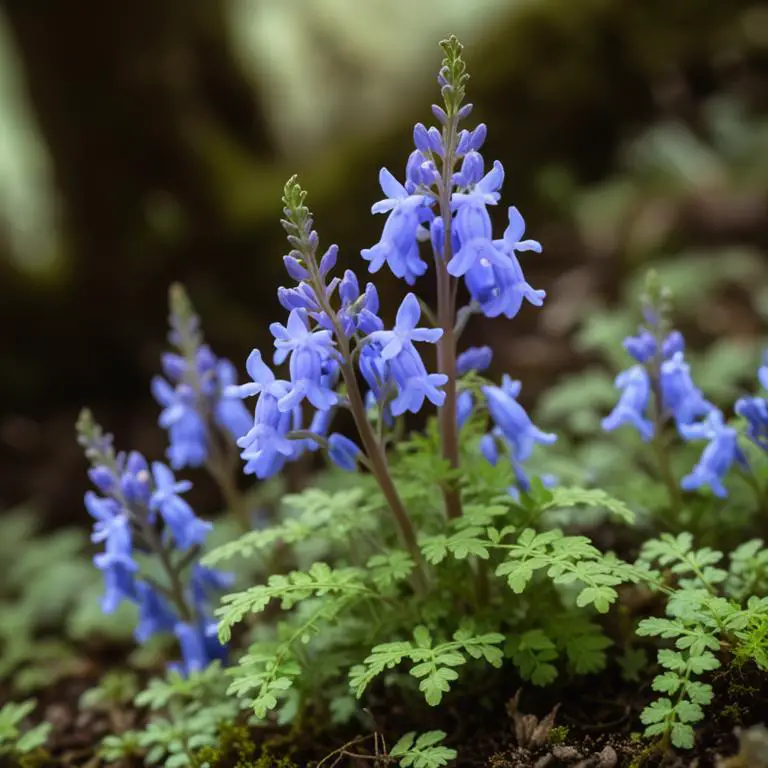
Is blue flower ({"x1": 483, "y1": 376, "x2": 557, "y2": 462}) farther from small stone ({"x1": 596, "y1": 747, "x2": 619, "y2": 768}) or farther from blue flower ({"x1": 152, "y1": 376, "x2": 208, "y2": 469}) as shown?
blue flower ({"x1": 152, "y1": 376, "x2": 208, "y2": 469})

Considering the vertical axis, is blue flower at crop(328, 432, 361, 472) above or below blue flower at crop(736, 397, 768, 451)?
above

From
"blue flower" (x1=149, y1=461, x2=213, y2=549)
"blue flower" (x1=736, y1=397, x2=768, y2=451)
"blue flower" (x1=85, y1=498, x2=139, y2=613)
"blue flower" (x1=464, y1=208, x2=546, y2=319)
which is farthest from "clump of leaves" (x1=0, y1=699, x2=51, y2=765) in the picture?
"blue flower" (x1=736, y1=397, x2=768, y2=451)

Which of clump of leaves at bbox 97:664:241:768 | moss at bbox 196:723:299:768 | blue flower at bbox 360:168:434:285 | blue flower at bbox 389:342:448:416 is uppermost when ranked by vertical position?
blue flower at bbox 360:168:434:285

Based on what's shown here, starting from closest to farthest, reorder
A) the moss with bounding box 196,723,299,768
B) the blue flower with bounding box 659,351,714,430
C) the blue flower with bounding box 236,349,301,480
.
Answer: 1. the blue flower with bounding box 236,349,301,480
2. the moss with bounding box 196,723,299,768
3. the blue flower with bounding box 659,351,714,430

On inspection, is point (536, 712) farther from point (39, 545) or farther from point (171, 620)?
point (39, 545)

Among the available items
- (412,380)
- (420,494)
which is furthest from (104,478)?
(412,380)

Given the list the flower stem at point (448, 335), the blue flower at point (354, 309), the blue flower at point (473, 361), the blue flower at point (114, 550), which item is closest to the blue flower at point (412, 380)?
the blue flower at point (354, 309)

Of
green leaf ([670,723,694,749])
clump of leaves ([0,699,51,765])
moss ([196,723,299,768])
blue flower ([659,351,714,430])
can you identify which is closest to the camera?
green leaf ([670,723,694,749])

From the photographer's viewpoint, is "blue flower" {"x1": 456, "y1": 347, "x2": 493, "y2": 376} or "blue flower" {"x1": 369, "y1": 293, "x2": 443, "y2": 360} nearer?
"blue flower" {"x1": 369, "y1": 293, "x2": 443, "y2": 360}
